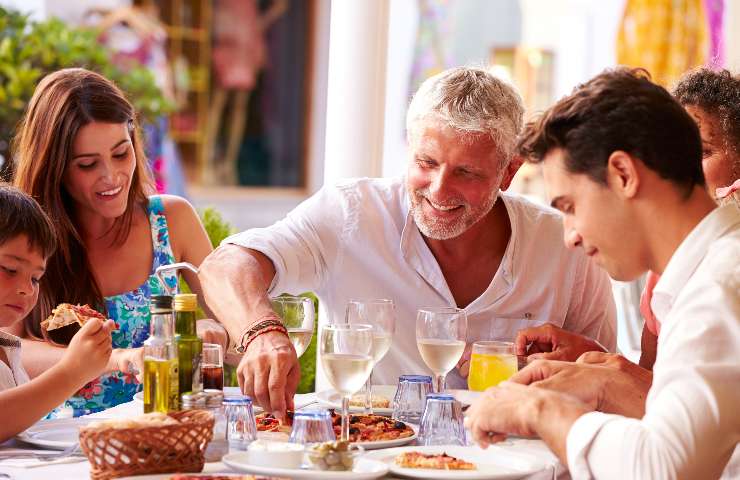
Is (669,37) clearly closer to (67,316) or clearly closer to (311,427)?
(67,316)

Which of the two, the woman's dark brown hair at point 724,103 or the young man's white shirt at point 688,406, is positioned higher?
the woman's dark brown hair at point 724,103

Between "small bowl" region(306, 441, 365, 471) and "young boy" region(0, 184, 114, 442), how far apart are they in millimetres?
608

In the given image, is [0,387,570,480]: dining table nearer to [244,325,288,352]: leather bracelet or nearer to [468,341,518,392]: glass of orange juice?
[468,341,518,392]: glass of orange juice

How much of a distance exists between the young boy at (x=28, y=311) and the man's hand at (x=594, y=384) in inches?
32.4

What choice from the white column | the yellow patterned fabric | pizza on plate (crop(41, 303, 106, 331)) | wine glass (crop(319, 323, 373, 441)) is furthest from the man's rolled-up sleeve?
the yellow patterned fabric

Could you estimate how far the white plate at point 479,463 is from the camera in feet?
5.75

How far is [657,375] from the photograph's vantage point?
1686mm

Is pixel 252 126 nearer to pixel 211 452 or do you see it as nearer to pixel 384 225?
pixel 384 225

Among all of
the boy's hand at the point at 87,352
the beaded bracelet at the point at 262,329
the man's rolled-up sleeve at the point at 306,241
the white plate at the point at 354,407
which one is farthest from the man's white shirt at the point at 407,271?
the boy's hand at the point at 87,352

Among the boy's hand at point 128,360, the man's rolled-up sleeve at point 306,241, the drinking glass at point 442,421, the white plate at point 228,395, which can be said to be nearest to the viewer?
the drinking glass at point 442,421

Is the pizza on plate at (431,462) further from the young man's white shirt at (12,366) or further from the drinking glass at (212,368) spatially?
the young man's white shirt at (12,366)

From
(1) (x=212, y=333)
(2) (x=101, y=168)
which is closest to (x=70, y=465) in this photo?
(1) (x=212, y=333)

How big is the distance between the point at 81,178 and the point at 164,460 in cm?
159

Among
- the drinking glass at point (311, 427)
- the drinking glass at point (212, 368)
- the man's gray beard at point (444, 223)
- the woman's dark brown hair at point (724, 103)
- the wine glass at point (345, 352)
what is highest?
the woman's dark brown hair at point (724, 103)
